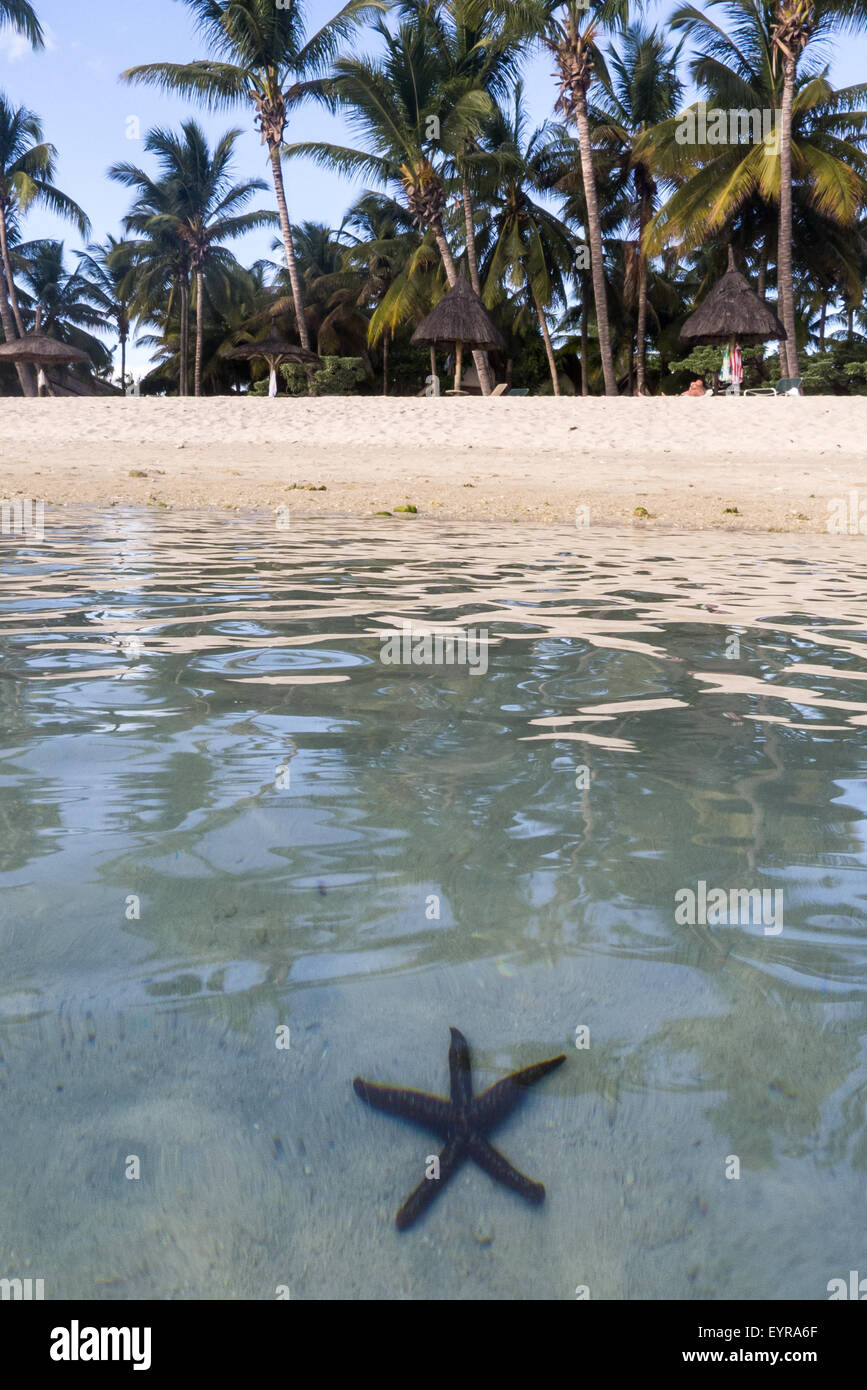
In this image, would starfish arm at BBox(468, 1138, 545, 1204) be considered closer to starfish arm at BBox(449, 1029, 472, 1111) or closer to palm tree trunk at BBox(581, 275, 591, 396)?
starfish arm at BBox(449, 1029, 472, 1111)

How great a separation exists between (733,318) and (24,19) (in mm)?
22505

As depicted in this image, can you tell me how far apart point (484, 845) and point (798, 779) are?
3.56 ft

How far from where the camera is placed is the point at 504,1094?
1.76 meters

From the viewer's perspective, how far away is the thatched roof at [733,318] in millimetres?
24359

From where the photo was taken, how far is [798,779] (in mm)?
3154

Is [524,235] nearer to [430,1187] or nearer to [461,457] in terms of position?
[461,457]

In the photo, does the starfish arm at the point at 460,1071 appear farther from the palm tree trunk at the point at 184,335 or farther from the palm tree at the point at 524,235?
the palm tree trunk at the point at 184,335

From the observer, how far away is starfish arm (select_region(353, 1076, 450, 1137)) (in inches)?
66.8

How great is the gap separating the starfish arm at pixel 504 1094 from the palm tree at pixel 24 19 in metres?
37.0

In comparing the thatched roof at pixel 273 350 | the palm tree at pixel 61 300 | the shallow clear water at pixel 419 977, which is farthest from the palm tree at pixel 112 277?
the shallow clear water at pixel 419 977

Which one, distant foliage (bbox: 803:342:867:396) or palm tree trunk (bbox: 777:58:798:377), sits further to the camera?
distant foliage (bbox: 803:342:867:396)

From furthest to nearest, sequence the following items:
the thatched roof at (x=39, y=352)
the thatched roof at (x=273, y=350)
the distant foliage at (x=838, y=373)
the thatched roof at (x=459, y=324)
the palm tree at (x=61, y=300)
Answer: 1. the palm tree at (x=61, y=300)
2. the distant foliage at (x=838, y=373)
3. the thatched roof at (x=273, y=350)
4. the thatched roof at (x=39, y=352)
5. the thatched roof at (x=459, y=324)

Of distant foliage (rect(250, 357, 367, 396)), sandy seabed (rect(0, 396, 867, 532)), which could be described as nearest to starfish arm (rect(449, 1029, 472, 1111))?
sandy seabed (rect(0, 396, 867, 532))

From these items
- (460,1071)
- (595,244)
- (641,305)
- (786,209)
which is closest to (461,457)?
(595,244)
